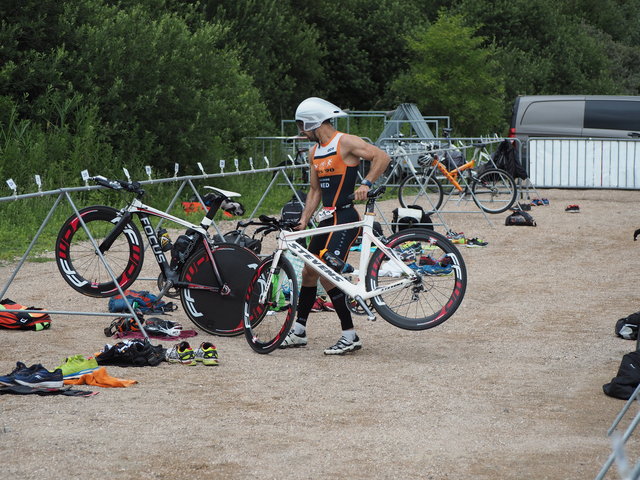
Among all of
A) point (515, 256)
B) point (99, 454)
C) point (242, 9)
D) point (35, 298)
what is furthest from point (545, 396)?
point (242, 9)

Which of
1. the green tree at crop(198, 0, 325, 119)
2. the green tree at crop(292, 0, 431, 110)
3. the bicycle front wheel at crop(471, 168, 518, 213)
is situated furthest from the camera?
the green tree at crop(292, 0, 431, 110)

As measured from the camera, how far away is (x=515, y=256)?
14.0 metres

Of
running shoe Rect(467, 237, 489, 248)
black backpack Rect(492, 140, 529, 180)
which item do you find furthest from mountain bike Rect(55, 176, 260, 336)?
black backpack Rect(492, 140, 529, 180)

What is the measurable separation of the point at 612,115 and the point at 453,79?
26.8 feet

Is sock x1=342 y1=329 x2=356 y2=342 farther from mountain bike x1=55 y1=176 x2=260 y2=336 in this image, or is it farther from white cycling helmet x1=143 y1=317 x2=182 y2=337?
white cycling helmet x1=143 y1=317 x2=182 y2=337

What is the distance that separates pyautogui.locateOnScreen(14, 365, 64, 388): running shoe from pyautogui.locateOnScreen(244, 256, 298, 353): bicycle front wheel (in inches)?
69.7

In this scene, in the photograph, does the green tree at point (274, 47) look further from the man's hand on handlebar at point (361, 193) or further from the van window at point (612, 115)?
the man's hand on handlebar at point (361, 193)

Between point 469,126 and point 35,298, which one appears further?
point 469,126

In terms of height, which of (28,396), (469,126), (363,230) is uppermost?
(363,230)

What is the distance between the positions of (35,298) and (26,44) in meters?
9.56

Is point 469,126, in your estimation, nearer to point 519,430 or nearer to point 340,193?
point 340,193

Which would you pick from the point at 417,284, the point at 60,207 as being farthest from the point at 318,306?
the point at 60,207

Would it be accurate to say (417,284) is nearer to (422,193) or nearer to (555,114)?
(422,193)

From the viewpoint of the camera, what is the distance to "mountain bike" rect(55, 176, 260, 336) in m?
8.73
